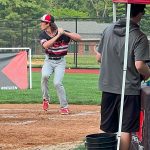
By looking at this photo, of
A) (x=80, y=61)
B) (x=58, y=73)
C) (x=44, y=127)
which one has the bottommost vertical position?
(x=80, y=61)

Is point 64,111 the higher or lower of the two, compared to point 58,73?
lower

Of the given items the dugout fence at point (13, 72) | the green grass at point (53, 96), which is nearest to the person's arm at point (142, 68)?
the green grass at point (53, 96)

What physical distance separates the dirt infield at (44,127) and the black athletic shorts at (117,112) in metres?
1.29

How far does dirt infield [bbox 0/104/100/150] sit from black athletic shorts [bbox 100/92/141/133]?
1.29m

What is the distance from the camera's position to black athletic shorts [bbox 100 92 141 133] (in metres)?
6.64

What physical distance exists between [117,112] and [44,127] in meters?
3.33

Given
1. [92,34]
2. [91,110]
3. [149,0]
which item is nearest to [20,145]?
[149,0]

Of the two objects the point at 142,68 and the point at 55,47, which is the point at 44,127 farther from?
the point at 142,68

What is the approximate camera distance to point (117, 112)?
6891mm

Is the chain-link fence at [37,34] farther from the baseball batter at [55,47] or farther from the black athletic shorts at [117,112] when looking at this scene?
the black athletic shorts at [117,112]

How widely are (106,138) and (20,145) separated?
7.28 ft

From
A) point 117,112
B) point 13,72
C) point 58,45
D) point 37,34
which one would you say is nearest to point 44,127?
point 58,45

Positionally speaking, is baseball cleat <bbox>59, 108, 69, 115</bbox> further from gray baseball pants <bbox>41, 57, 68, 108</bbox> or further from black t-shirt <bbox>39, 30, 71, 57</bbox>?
black t-shirt <bbox>39, 30, 71, 57</bbox>

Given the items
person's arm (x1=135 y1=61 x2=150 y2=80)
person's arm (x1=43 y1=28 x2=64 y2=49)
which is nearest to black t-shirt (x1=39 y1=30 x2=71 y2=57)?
person's arm (x1=43 y1=28 x2=64 y2=49)
